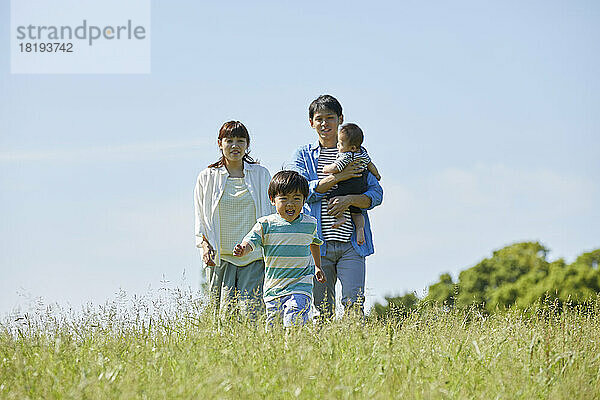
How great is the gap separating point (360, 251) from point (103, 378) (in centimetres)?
331

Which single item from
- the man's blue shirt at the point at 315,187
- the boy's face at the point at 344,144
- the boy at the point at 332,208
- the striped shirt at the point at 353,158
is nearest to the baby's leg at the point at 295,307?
the boy at the point at 332,208

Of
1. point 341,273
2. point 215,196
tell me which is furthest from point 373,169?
point 215,196

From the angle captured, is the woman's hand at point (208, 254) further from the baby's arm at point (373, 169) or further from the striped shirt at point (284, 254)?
the baby's arm at point (373, 169)

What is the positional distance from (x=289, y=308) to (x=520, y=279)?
24015 millimetres

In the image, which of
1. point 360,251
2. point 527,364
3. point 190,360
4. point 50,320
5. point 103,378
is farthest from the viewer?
point 360,251

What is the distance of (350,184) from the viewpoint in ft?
24.1

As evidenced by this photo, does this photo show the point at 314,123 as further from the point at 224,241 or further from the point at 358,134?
the point at 224,241

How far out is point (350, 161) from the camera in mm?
7297

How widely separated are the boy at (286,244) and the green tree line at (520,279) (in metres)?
16.1

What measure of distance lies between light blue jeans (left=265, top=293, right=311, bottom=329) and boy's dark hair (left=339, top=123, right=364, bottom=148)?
1.73 m

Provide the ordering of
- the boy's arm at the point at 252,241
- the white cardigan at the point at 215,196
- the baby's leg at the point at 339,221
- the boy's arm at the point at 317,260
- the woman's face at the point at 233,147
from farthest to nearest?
the woman's face at the point at 233,147, the white cardigan at the point at 215,196, the baby's leg at the point at 339,221, the boy's arm at the point at 317,260, the boy's arm at the point at 252,241

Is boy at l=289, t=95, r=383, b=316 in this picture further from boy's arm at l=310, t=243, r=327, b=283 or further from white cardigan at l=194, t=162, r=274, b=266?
white cardigan at l=194, t=162, r=274, b=266

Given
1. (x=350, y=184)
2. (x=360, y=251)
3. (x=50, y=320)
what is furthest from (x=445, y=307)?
(x=50, y=320)

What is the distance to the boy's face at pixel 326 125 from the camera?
7422 millimetres
